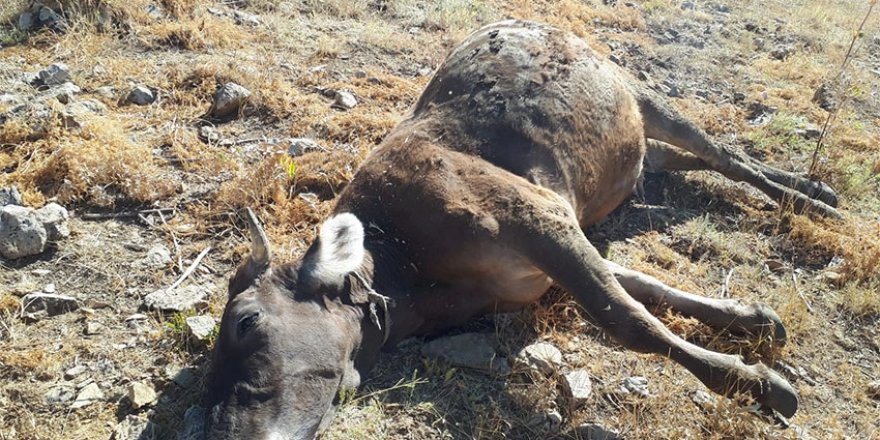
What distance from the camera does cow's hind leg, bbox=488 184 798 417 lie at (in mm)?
3662

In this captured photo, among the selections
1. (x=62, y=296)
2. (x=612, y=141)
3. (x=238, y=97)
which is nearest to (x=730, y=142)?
(x=612, y=141)

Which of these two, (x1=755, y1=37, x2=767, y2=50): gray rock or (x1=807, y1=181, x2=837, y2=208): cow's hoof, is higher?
(x1=755, y1=37, x2=767, y2=50): gray rock

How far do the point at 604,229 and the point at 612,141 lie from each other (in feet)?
2.35

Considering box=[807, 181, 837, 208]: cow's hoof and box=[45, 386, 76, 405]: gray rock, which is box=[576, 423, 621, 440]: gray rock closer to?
box=[45, 386, 76, 405]: gray rock

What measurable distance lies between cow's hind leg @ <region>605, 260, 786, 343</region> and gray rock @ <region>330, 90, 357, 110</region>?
342 cm

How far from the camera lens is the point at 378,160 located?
14.9 ft

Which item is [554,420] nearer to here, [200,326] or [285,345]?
Answer: [285,345]

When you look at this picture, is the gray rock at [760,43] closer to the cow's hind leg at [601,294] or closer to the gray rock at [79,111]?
the cow's hind leg at [601,294]

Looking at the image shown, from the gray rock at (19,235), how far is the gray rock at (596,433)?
3694mm

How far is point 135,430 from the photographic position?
342cm

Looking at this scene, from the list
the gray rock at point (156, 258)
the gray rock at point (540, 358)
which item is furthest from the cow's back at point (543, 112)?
the gray rock at point (156, 258)

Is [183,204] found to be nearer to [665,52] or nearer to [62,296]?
[62,296]

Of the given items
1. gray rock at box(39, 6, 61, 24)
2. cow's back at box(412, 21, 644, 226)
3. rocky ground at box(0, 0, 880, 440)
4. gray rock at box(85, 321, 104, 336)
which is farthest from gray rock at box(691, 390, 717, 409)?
gray rock at box(39, 6, 61, 24)

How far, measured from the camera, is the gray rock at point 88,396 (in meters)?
3.53
